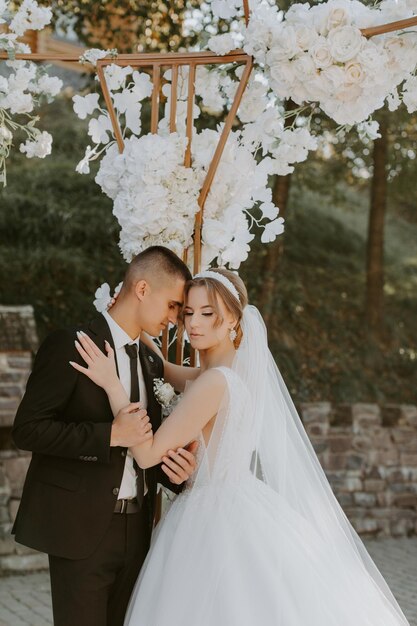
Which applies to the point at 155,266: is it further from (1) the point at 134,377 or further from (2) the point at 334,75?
(2) the point at 334,75

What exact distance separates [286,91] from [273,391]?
1.09 metres

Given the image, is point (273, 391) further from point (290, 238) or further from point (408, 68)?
point (290, 238)

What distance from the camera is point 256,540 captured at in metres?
2.79

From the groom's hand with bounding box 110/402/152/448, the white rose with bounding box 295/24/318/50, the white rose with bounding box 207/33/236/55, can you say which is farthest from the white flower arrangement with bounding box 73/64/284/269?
the groom's hand with bounding box 110/402/152/448

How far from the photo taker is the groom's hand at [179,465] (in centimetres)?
286

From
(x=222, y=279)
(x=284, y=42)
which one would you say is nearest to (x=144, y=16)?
(x=284, y=42)

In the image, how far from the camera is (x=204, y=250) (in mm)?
3301

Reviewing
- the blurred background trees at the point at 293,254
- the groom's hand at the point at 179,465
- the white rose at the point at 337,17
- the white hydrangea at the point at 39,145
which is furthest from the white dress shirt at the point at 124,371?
the blurred background trees at the point at 293,254

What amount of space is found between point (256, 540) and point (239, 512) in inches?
4.6

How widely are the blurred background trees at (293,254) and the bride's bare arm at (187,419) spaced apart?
177 inches

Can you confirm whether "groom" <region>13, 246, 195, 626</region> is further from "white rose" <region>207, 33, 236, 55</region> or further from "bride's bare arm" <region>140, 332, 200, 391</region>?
"white rose" <region>207, 33, 236, 55</region>

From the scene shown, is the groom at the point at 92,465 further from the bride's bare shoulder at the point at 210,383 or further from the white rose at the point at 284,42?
the white rose at the point at 284,42

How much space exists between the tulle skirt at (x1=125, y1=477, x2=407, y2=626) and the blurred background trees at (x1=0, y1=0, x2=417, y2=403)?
4.74 m

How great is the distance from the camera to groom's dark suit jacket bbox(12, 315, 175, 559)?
2709 millimetres
